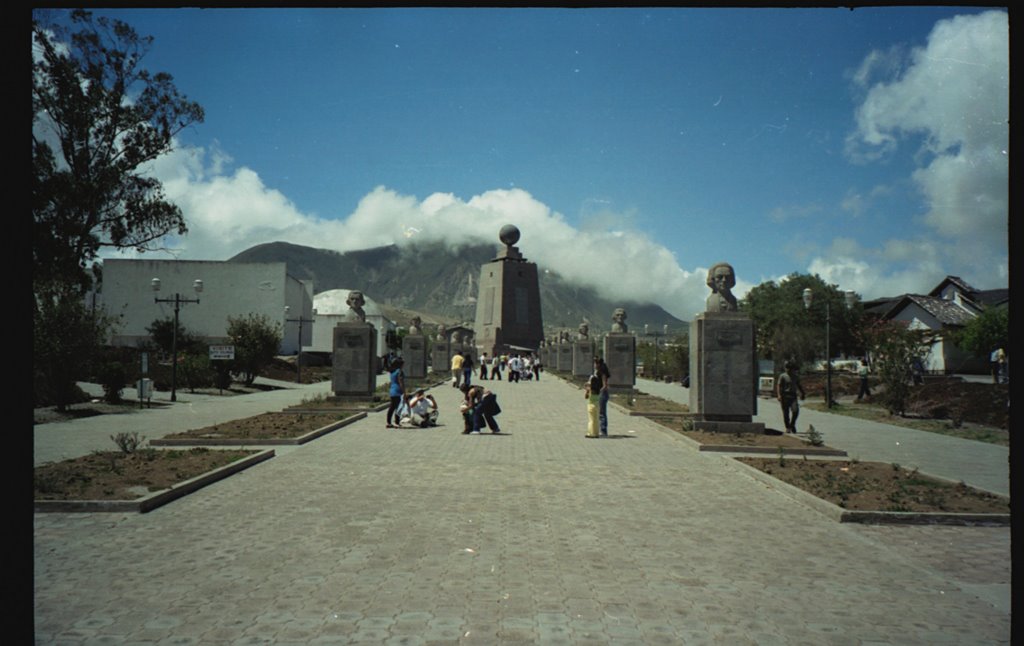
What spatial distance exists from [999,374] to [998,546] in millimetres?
27214

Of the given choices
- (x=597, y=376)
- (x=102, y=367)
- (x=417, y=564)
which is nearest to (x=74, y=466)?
(x=417, y=564)

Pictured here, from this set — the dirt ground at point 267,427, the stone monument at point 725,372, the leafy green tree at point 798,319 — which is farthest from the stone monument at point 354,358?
the leafy green tree at point 798,319

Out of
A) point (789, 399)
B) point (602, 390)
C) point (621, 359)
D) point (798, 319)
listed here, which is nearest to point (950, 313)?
point (798, 319)

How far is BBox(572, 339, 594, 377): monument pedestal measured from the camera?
42.8 meters

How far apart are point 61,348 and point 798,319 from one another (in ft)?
205

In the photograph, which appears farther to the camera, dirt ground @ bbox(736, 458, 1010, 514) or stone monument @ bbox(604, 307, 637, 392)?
stone monument @ bbox(604, 307, 637, 392)

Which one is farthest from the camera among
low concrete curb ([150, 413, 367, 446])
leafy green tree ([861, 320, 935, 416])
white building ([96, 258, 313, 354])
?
white building ([96, 258, 313, 354])

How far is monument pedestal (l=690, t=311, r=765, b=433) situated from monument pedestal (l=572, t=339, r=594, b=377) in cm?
2687

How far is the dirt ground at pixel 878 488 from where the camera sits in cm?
807

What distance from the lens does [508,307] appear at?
7225 centimetres

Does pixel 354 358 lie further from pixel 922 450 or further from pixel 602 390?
pixel 922 450

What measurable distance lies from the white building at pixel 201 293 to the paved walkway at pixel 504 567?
56.3m

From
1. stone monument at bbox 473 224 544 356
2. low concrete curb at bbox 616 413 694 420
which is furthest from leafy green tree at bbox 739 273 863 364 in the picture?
low concrete curb at bbox 616 413 694 420

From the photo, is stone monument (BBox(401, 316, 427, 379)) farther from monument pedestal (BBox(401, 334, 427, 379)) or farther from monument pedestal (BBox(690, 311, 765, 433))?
monument pedestal (BBox(690, 311, 765, 433))
